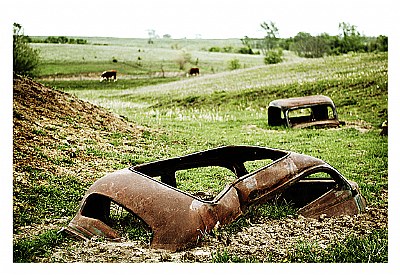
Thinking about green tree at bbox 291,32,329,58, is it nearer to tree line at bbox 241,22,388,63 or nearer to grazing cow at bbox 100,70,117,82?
tree line at bbox 241,22,388,63

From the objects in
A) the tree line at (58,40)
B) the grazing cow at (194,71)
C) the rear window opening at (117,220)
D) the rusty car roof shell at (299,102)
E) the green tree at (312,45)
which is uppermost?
the green tree at (312,45)

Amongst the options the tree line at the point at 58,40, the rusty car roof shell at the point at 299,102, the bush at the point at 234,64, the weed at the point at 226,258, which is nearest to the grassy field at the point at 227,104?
Answer: the weed at the point at 226,258

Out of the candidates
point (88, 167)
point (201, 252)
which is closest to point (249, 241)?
point (201, 252)

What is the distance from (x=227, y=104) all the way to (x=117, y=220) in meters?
7.37

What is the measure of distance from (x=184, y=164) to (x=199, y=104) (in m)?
7.20

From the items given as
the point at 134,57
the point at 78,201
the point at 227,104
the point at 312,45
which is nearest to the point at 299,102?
the point at 227,104

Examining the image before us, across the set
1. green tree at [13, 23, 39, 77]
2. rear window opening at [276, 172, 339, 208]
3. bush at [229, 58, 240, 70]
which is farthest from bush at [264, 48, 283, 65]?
rear window opening at [276, 172, 339, 208]

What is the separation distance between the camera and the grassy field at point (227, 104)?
5.22 meters

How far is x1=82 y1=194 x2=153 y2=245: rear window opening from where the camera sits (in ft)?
10.2

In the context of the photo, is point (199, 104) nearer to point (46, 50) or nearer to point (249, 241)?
point (46, 50)

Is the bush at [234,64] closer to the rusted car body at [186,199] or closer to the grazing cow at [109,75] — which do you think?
the grazing cow at [109,75]

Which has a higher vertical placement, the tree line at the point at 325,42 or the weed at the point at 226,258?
the tree line at the point at 325,42

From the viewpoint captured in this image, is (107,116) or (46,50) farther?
(46,50)
